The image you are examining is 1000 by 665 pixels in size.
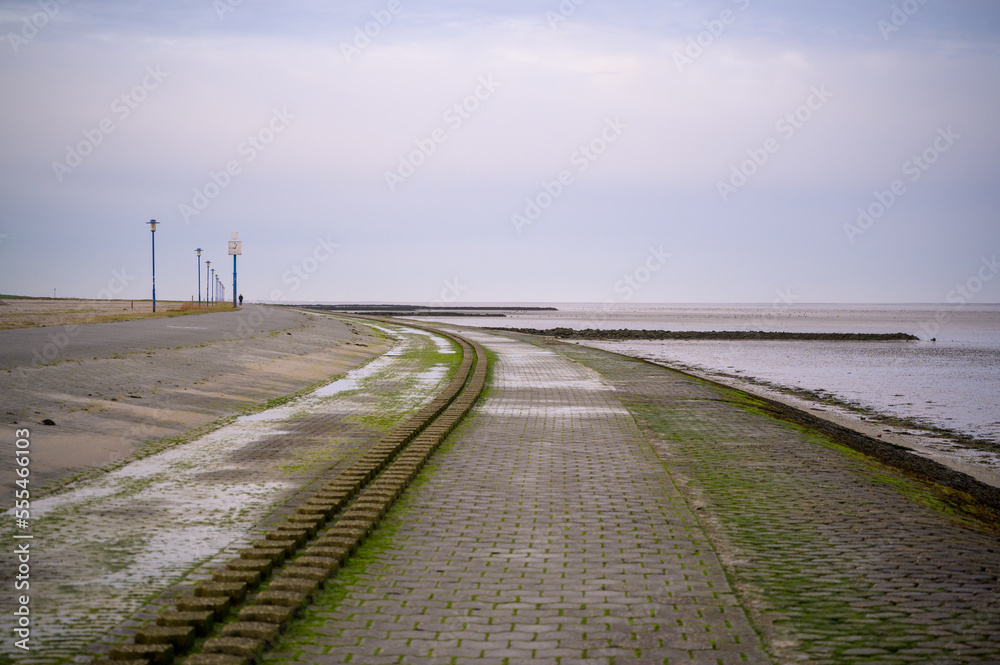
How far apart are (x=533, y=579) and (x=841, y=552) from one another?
2513mm

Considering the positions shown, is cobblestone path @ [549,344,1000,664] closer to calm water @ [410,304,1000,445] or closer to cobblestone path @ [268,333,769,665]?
cobblestone path @ [268,333,769,665]

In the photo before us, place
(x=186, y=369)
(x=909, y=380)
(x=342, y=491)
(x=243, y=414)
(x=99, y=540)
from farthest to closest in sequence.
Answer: (x=909, y=380) → (x=186, y=369) → (x=243, y=414) → (x=342, y=491) → (x=99, y=540)

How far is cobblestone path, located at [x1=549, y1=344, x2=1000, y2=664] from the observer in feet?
14.7

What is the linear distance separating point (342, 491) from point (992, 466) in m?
12.1

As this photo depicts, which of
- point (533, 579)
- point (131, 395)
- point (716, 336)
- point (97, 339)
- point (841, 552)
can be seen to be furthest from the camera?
point (716, 336)

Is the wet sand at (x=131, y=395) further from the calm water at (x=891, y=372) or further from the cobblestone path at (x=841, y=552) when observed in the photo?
the calm water at (x=891, y=372)

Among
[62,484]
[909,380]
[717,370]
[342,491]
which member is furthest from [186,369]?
[909,380]

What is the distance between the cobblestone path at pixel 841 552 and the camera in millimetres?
4488

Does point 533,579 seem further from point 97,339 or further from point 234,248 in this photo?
point 234,248

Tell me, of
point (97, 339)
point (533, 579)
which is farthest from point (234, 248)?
point (533, 579)

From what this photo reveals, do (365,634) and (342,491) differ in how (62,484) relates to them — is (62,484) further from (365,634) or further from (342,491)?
(365,634)

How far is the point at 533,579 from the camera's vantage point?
537cm

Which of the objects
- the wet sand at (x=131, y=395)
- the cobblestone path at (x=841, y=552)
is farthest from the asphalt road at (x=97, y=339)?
the cobblestone path at (x=841, y=552)

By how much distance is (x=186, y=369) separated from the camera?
57.0ft
